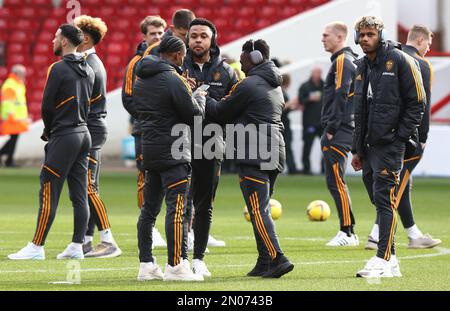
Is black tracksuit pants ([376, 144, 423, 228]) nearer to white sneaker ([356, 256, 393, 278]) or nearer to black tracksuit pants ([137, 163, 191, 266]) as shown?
white sneaker ([356, 256, 393, 278])

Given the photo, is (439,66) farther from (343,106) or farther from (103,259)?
(103,259)

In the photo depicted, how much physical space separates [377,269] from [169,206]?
1882mm

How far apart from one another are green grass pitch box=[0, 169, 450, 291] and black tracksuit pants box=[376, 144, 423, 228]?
358 mm

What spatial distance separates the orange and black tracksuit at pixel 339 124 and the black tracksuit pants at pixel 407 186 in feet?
2.14

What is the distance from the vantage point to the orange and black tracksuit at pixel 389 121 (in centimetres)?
1023

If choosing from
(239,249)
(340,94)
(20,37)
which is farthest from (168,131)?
(20,37)

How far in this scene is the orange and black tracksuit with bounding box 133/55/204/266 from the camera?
9.73 m

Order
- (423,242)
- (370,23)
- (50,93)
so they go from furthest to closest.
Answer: (423,242) < (50,93) < (370,23)

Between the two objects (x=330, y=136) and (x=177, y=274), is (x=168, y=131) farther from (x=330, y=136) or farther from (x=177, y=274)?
(x=330, y=136)

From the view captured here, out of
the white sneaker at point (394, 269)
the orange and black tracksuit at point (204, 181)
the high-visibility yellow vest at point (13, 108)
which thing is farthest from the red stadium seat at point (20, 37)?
the white sneaker at point (394, 269)

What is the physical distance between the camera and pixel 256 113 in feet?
33.9

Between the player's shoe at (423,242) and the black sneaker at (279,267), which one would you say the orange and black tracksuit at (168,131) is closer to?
the black sneaker at (279,267)

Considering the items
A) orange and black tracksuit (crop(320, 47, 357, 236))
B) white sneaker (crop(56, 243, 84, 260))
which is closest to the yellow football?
orange and black tracksuit (crop(320, 47, 357, 236))
